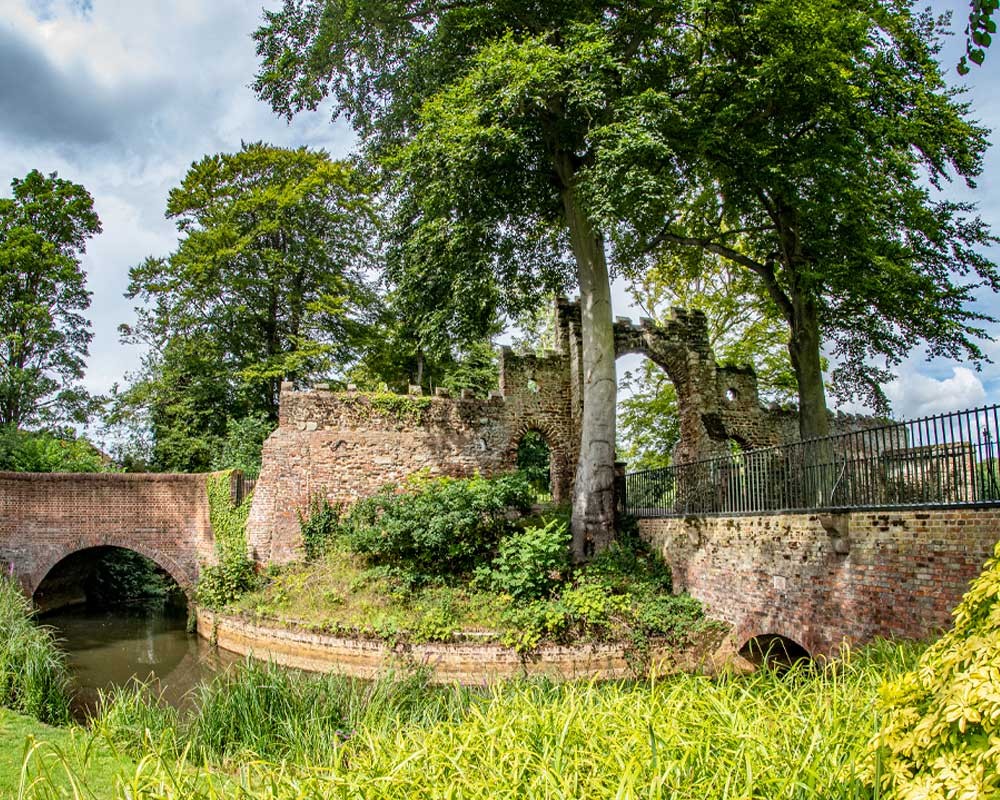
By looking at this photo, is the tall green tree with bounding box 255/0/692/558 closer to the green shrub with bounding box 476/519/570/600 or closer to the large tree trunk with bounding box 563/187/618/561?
the large tree trunk with bounding box 563/187/618/561

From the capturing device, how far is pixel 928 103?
12.5 meters

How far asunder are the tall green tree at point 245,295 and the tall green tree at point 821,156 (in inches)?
518

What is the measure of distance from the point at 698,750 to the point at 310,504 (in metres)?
14.4

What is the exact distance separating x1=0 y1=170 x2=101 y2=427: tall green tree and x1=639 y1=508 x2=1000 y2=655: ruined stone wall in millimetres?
23089

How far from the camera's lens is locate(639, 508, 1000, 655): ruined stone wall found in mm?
6762

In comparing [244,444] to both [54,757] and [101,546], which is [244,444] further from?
[54,757]

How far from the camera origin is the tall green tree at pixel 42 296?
23484 millimetres

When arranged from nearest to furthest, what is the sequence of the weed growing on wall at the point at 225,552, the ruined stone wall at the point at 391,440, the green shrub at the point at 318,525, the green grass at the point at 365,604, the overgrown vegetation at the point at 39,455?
1. the green grass at the point at 365,604
2. the weed growing on wall at the point at 225,552
3. the green shrub at the point at 318,525
4. the ruined stone wall at the point at 391,440
5. the overgrown vegetation at the point at 39,455

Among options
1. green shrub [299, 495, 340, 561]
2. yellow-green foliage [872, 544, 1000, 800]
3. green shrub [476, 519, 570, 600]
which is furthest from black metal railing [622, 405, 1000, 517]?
green shrub [299, 495, 340, 561]

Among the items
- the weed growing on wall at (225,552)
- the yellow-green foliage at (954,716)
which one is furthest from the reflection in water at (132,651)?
the yellow-green foliage at (954,716)

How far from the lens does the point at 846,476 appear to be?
28.2ft

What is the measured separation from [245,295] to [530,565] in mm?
15921

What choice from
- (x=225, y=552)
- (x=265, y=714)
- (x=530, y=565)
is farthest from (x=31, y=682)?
(x=225, y=552)

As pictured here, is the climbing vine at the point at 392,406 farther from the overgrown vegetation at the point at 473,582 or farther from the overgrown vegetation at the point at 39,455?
the overgrown vegetation at the point at 39,455
